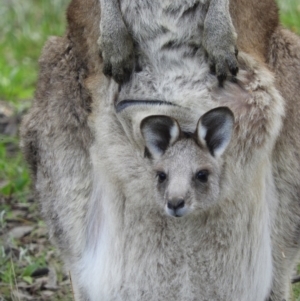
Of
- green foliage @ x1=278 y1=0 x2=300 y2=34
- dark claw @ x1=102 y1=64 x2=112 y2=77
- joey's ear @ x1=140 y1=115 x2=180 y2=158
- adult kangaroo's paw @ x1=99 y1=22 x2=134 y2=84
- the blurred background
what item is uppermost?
adult kangaroo's paw @ x1=99 y1=22 x2=134 y2=84

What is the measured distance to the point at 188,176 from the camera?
4.65 m

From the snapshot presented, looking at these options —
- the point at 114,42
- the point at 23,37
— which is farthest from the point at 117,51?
the point at 23,37

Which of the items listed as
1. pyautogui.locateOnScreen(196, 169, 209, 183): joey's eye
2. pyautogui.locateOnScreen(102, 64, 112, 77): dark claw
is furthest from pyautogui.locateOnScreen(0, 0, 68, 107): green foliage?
pyautogui.locateOnScreen(196, 169, 209, 183): joey's eye

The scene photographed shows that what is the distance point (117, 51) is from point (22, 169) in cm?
251

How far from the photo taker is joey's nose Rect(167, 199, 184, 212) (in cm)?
450

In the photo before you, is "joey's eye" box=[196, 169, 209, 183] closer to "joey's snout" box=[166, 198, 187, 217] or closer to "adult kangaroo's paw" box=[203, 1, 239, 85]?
"joey's snout" box=[166, 198, 187, 217]

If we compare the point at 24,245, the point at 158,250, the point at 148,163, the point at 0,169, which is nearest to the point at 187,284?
the point at 158,250

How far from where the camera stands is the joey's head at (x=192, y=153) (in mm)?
4664

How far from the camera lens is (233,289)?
509 cm

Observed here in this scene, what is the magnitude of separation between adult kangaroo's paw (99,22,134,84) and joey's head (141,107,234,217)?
342 millimetres

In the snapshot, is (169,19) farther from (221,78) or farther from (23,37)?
(23,37)

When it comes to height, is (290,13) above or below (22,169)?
above

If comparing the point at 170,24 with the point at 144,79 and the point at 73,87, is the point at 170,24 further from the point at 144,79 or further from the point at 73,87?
the point at 73,87

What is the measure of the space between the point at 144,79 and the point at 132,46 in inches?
6.6
